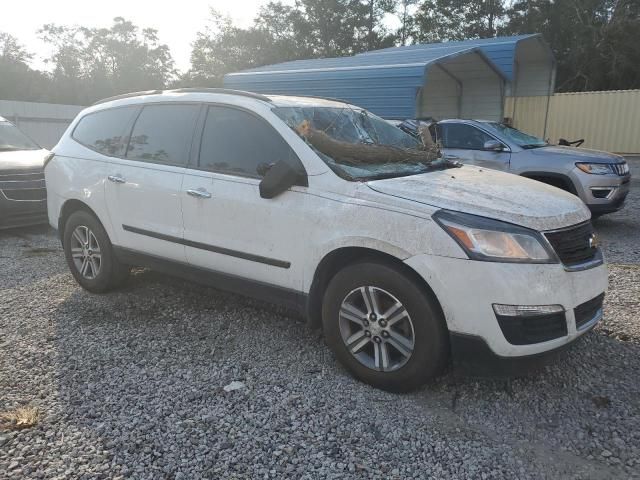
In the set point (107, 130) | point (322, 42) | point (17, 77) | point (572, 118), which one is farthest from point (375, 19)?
point (107, 130)

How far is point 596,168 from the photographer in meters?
7.22

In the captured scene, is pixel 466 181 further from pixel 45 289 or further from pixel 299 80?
pixel 299 80

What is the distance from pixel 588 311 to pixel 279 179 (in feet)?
6.53

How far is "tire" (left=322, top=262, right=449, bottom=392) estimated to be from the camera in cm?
291

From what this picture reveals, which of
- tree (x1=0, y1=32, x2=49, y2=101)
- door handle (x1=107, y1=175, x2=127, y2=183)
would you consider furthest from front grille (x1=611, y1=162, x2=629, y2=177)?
tree (x1=0, y1=32, x2=49, y2=101)

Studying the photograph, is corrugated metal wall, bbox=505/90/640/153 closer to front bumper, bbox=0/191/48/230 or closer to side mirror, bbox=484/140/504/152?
side mirror, bbox=484/140/504/152

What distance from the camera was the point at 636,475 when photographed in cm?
246

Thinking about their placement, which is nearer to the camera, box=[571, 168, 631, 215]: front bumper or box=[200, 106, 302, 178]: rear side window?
box=[200, 106, 302, 178]: rear side window

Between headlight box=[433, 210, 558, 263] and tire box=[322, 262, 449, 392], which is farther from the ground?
headlight box=[433, 210, 558, 263]

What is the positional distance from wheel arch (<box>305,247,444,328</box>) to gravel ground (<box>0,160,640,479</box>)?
16.2 inches

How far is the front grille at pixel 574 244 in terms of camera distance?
290cm

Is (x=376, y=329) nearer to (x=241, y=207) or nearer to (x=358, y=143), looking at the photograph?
(x=241, y=207)

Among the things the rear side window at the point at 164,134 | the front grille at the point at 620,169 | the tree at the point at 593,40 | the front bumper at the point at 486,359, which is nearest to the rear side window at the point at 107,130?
the rear side window at the point at 164,134

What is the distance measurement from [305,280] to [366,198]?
690 millimetres
